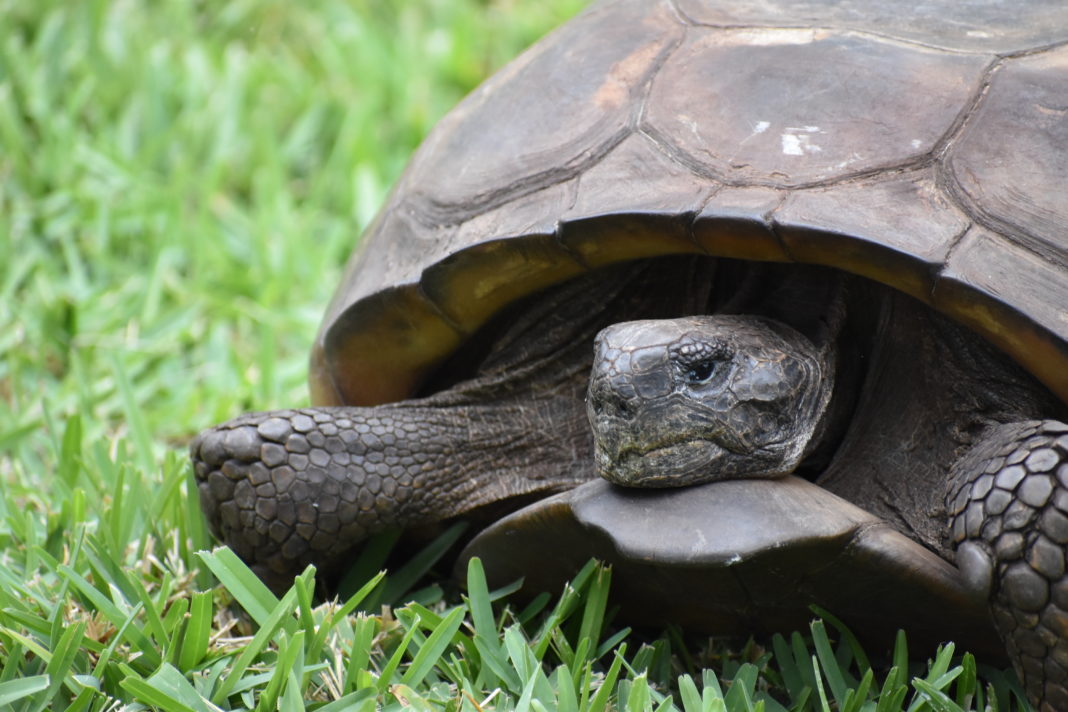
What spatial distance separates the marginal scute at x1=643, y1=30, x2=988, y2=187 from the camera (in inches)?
79.4

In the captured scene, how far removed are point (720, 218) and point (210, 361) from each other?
2026 mm

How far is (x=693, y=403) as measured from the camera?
6.34 ft

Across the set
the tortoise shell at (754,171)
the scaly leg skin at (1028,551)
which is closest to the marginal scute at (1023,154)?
the tortoise shell at (754,171)

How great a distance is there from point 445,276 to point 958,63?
3.17 feet

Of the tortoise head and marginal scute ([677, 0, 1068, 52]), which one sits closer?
the tortoise head

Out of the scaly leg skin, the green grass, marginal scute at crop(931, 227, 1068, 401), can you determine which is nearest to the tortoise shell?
marginal scute at crop(931, 227, 1068, 401)

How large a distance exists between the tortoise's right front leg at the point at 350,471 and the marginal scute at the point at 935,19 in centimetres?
88

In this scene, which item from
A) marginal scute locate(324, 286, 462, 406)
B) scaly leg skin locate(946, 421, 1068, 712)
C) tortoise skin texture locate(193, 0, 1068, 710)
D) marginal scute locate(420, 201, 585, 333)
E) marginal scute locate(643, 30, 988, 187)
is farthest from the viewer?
marginal scute locate(324, 286, 462, 406)

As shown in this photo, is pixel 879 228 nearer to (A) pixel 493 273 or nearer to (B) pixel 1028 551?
(B) pixel 1028 551

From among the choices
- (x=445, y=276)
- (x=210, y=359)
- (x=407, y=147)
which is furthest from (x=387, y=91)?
(x=445, y=276)

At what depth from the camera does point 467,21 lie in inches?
223

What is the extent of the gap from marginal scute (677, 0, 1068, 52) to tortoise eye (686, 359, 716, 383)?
0.73 meters

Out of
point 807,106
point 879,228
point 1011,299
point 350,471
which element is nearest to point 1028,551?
point 1011,299

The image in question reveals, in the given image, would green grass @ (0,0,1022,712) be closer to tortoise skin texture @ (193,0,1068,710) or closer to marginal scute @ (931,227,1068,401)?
tortoise skin texture @ (193,0,1068,710)
